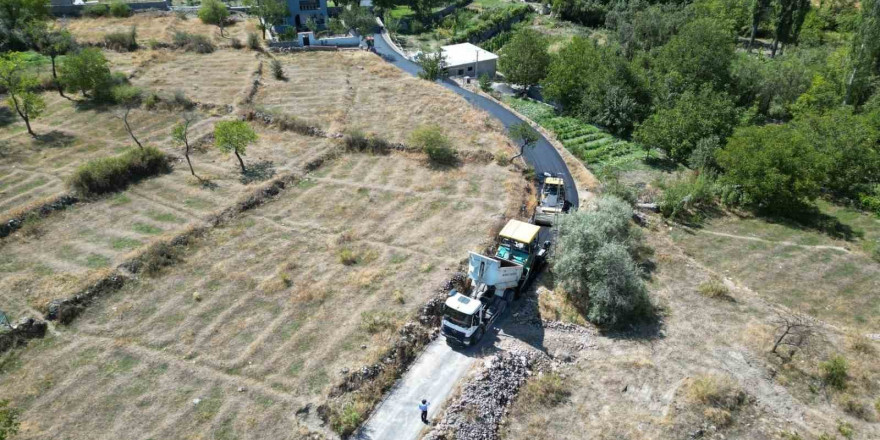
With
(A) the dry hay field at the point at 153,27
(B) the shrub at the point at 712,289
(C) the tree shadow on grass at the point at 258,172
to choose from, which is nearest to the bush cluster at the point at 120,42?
(A) the dry hay field at the point at 153,27

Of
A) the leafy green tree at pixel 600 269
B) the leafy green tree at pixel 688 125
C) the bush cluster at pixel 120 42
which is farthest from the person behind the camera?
the bush cluster at pixel 120 42

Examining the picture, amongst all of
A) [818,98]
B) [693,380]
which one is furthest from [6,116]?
[818,98]

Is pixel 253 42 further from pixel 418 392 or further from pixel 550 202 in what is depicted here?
pixel 418 392

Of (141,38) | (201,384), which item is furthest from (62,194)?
(141,38)

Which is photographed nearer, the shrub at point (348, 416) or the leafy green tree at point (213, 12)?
the shrub at point (348, 416)

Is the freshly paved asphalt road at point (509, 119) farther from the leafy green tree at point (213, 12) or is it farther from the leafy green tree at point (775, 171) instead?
the leafy green tree at point (213, 12)

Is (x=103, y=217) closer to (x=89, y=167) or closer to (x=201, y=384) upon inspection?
(x=89, y=167)
